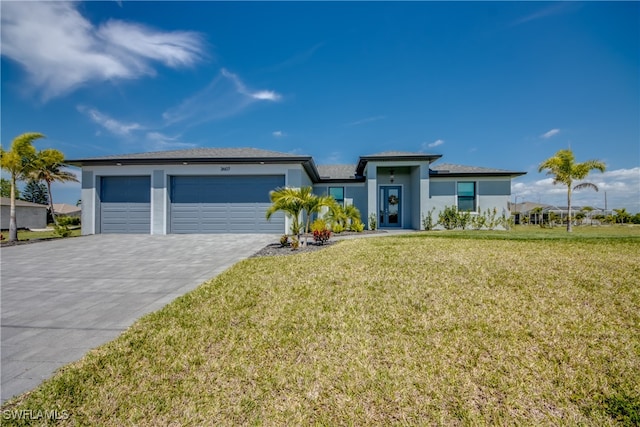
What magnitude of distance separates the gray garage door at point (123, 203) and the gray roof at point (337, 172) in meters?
10.1

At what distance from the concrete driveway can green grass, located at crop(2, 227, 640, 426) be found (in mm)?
371

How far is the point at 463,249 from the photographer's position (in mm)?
6645

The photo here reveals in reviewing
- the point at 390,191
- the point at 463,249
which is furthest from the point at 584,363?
the point at 390,191

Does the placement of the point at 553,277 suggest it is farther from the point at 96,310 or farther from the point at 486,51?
the point at 486,51

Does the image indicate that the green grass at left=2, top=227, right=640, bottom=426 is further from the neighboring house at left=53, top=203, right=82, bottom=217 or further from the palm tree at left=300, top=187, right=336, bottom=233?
the neighboring house at left=53, top=203, right=82, bottom=217

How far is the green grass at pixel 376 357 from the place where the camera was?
199 centimetres

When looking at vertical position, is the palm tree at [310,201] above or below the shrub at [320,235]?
above

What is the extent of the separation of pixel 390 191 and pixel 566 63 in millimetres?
9037

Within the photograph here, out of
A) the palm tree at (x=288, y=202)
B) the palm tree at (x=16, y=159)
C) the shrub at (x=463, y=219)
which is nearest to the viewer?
the palm tree at (x=288, y=202)

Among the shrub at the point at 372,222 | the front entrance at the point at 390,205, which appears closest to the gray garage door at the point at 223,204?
the shrub at the point at 372,222

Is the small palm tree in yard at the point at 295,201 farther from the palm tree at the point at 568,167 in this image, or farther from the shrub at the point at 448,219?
the palm tree at the point at 568,167

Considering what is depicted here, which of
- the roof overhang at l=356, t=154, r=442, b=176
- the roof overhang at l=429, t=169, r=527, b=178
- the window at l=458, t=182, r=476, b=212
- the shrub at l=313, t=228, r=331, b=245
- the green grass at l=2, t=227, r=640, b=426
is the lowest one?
the green grass at l=2, t=227, r=640, b=426

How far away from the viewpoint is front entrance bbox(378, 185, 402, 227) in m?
16.0

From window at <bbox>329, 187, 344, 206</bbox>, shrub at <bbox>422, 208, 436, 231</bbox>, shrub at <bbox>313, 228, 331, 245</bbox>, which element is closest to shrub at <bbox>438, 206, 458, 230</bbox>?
shrub at <bbox>422, 208, 436, 231</bbox>
